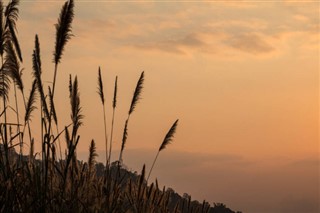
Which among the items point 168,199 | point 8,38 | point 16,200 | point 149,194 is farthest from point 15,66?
point 168,199

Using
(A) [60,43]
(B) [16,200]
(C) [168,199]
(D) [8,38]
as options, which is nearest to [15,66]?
(D) [8,38]

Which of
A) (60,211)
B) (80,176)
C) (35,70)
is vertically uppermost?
(35,70)

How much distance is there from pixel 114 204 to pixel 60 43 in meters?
1.97

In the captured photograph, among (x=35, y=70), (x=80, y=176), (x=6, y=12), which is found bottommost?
(x=80, y=176)

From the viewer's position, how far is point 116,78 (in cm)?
770

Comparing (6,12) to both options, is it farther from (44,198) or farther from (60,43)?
(44,198)

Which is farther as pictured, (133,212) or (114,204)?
(133,212)

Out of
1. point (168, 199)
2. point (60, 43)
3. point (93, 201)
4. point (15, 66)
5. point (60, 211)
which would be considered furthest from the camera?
point (168, 199)

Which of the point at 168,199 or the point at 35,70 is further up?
the point at 35,70

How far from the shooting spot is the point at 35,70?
5684 mm

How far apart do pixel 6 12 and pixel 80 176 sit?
218 centimetres

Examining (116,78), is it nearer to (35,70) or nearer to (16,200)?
(35,70)

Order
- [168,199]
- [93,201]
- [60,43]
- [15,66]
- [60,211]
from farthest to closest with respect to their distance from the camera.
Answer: [168,199] < [93,201] < [15,66] < [60,211] < [60,43]

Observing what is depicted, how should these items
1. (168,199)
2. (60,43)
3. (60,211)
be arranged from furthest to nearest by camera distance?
(168,199) < (60,211) < (60,43)
